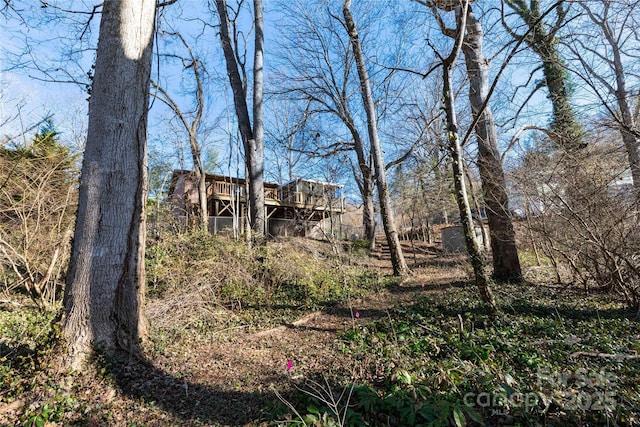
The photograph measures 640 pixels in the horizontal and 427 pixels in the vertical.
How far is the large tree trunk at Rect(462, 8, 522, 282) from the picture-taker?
5.82 meters

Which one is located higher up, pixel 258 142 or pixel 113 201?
pixel 258 142

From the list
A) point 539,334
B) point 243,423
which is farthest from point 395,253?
point 243,423

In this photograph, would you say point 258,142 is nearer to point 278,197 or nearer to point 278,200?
point 278,200

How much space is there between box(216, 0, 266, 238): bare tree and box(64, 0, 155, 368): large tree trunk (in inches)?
179

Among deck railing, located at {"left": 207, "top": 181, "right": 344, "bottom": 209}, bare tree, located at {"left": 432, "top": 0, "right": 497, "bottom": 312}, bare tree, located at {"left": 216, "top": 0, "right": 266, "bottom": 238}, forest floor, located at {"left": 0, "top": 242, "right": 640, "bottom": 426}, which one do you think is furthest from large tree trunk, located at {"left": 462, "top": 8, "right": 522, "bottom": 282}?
deck railing, located at {"left": 207, "top": 181, "right": 344, "bottom": 209}

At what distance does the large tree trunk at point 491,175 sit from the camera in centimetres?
582

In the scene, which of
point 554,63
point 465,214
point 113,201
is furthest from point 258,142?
point 554,63

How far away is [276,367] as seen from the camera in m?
3.10

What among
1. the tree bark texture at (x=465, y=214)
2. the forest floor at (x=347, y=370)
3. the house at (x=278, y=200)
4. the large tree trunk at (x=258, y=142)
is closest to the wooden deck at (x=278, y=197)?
the house at (x=278, y=200)

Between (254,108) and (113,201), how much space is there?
6.85 meters

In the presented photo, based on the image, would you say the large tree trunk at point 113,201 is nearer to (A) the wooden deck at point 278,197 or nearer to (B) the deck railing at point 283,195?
(A) the wooden deck at point 278,197

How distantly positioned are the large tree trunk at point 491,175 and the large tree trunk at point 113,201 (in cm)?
605

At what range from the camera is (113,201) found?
281 cm

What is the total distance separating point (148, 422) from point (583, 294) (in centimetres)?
656
